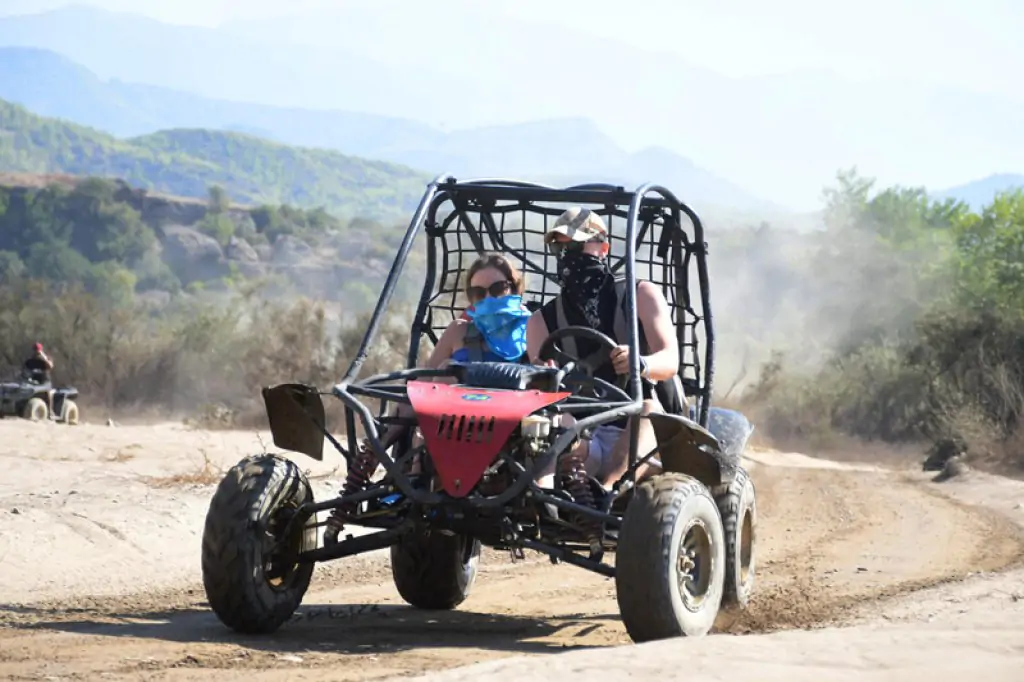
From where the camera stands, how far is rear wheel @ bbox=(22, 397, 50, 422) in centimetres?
2625

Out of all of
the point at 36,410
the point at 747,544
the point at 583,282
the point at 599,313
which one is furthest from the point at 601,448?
the point at 36,410

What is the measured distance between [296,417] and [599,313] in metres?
1.60

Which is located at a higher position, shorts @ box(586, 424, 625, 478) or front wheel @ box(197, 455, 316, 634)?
shorts @ box(586, 424, 625, 478)

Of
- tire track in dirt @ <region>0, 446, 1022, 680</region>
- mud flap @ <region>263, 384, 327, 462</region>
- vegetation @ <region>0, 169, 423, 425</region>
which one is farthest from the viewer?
vegetation @ <region>0, 169, 423, 425</region>

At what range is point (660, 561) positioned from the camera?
7055 mm

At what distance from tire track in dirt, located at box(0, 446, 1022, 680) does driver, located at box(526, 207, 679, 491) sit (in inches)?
40.6

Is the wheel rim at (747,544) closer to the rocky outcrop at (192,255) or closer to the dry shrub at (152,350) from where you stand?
the dry shrub at (152,350)

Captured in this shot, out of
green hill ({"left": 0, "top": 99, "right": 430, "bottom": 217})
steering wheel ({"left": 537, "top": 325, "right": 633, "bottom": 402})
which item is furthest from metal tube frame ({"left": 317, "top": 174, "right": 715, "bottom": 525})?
green hill ({"left": 0, "top": 99, "right": 430, "bottom": 217})

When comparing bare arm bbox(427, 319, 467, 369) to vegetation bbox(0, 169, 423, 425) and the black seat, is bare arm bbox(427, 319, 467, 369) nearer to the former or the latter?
the black seat

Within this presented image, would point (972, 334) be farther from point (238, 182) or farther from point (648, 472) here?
point (238, 182)

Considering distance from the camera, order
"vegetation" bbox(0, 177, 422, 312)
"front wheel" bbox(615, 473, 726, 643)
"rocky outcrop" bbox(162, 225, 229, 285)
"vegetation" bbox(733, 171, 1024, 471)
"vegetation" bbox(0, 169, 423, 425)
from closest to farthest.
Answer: "front wheel" bbox(615, 473, 726, 643)
"vegetation" bbox(733, 171, 1024, 471)
"vegetation" bbox(0, 169, 423, 425)
"vegetation" bbox(0, 177, 422, 312)
"rocky outcrop" bbox(162, 225, 229, 285)

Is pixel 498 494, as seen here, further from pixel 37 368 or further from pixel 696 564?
pixel 37 368

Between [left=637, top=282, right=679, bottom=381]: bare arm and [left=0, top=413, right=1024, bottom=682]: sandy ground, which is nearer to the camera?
[left=0, top=413, right=1024, bottom=682]: sandy ground

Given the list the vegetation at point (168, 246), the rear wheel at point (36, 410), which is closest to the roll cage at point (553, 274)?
the rear wheel at point (36, 410)
